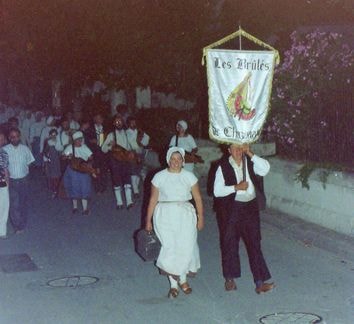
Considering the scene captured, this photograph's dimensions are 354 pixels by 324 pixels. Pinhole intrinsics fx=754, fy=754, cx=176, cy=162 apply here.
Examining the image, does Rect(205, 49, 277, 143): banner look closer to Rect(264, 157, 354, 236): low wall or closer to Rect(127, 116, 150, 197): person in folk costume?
Rect(264, 157, 354, 236): low wall

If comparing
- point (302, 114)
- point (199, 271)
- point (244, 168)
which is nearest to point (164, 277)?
point (199, 271)

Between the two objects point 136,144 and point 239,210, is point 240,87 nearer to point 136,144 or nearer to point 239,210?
point 239,210

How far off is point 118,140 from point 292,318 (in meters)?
7.83

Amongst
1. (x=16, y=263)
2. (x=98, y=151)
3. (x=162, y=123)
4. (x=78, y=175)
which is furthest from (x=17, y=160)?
(x=162, y=123)

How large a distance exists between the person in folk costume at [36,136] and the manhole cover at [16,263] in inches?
420

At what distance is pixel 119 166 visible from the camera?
14484 mm

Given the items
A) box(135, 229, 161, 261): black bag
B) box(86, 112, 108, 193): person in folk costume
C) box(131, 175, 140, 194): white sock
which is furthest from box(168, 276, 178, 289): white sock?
box(86, 112, 108, 193): person in folk costume

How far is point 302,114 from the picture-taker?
42.3 feet

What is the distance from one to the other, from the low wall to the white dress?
337 centimetres

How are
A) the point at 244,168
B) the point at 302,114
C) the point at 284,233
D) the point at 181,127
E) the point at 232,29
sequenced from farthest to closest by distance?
the point at 232,29 < the point at 181,127 < the point at 302,114 < the point at 284,233 < the point at 244,168

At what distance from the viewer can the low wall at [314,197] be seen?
1103cm

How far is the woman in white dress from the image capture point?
27.7 ft

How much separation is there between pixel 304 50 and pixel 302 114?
1.11 metres

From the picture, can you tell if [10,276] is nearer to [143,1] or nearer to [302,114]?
[302,114]
